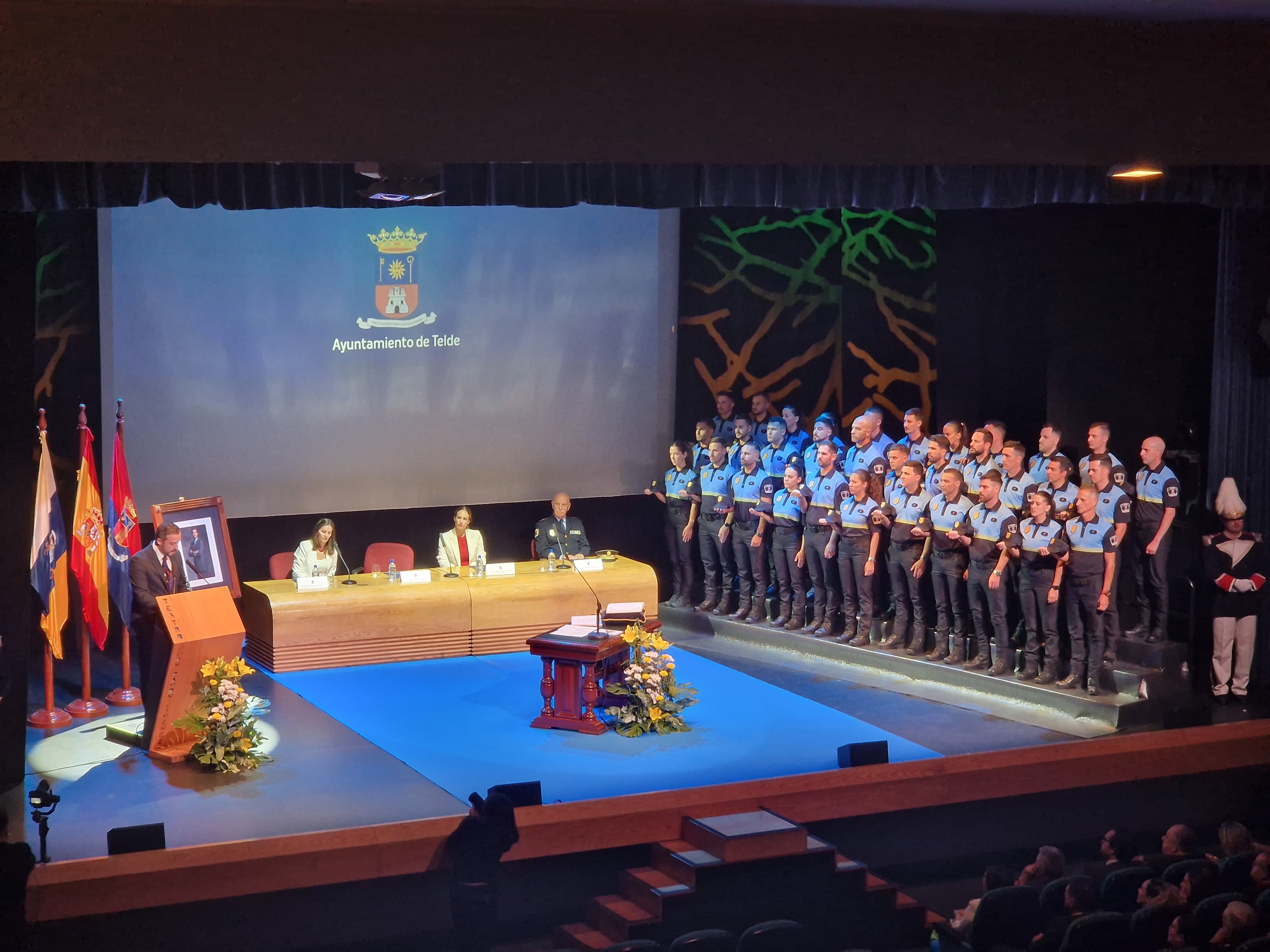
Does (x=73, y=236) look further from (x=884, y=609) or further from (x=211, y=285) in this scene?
(x=884, y=609)

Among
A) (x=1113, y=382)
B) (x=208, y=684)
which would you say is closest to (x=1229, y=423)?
(x=1113, y=382)

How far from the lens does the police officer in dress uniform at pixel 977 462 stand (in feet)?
30.5

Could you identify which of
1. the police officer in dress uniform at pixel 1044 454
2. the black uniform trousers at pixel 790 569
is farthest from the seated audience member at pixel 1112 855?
the black uniform trousers at pixel 790 569

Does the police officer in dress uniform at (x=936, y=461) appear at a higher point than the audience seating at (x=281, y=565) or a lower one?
higher

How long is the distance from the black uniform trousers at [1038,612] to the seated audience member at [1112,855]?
2729 mm

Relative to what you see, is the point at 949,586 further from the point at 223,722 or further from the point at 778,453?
the point at 223,722

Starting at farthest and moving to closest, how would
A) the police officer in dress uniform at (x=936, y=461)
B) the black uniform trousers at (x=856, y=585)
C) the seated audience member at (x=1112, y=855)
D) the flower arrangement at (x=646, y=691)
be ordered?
the black uniform trousers at (x=856, y=585)
the police officer in dress uniform at (x=936, y=461)
the flower arrangement at (x=646, y=691)
the seated audience member at (x=1112, y=855)

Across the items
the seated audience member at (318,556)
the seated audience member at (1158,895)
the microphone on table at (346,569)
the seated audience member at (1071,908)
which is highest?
the seated audience member at (318,556)

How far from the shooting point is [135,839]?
6188 millimetres

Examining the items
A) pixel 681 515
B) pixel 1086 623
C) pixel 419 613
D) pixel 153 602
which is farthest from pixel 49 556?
pixel 1086 623

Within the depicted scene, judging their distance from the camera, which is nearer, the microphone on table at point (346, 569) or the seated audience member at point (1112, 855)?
the seated audience member at point (1112, 855)

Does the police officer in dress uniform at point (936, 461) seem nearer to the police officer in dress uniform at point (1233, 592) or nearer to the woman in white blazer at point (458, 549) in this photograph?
the police officer in dress uniform at point (1233, 592)

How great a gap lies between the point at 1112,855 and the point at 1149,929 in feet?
4.09

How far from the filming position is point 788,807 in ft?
23.4
